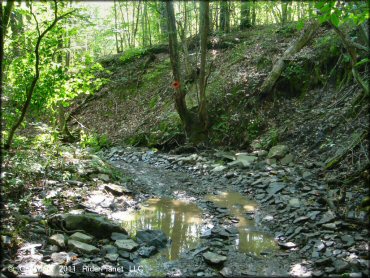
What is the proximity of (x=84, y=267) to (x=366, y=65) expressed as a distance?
27.1 feet

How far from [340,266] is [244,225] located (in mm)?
1979

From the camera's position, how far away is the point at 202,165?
9.27 metres

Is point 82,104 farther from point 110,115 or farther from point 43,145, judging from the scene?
point 43,145

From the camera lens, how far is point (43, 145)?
6500 millimetres

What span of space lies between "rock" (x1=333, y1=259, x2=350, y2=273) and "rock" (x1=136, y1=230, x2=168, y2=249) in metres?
2.40

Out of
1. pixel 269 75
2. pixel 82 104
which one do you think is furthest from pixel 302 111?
pixel 82 104

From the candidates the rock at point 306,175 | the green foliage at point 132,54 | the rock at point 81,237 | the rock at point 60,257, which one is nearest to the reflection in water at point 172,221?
the rock at point 81,237

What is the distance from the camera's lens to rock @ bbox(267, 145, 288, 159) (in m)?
8.42

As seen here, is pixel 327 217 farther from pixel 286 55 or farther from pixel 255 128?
pixel 286 55

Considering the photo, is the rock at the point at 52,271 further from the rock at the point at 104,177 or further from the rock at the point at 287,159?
the rock at the point at 287,159

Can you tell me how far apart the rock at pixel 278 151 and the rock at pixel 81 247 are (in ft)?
18.2

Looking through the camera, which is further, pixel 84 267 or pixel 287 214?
pixel 287 214

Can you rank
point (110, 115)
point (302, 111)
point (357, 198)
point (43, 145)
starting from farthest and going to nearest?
1. point (110, 115)
2. point (302, 111)
3. point (43, 145)
4. point (357, 198)

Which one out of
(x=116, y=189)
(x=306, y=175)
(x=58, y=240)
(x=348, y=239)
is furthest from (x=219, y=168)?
(x=58, y=240)
